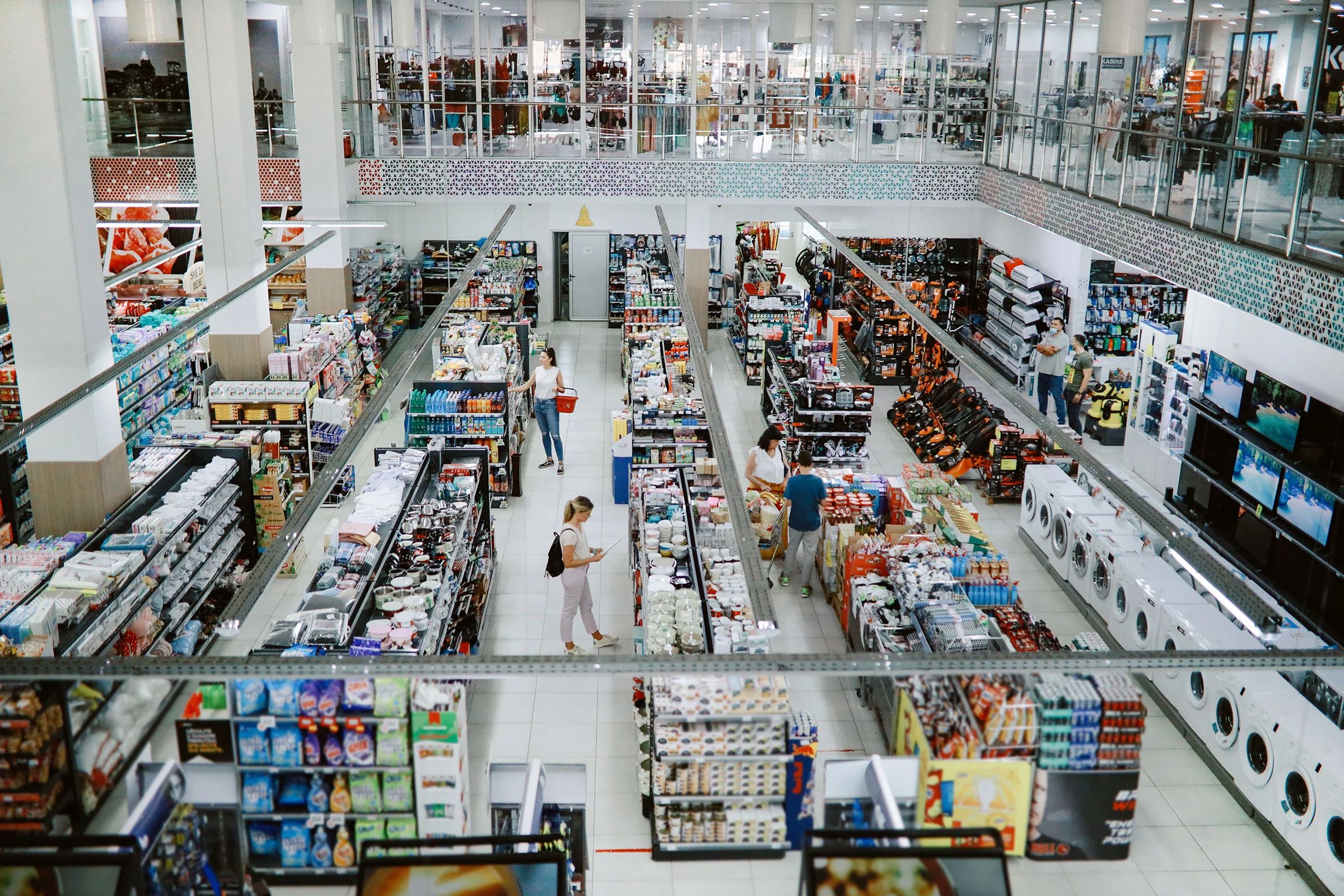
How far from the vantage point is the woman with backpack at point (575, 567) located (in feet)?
28.8

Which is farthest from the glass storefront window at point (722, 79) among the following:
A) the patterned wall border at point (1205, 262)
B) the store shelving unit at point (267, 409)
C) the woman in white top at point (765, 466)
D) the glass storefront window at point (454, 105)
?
the store shelving unit at point (267, 409)

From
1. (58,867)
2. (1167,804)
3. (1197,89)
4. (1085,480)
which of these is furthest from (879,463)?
(58,867)

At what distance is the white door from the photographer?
72.1 feet

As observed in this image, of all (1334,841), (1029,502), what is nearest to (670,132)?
(1029,502)

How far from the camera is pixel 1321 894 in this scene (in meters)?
6.55

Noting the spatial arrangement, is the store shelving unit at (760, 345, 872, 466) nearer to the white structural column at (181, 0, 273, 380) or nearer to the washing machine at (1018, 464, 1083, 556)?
the washing machine at (1018, 464, 1083, 556)

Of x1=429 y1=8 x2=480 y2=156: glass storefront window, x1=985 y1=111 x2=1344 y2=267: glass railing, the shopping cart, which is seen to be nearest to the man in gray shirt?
x1=985 y1=111 x2=1344 y2=267: glass railing

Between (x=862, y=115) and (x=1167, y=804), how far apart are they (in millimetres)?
13106

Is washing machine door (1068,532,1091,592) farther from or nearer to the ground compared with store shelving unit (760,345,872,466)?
nearer to the ground

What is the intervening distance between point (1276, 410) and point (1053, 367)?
14.6 feet

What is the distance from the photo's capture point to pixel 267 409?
1188cm

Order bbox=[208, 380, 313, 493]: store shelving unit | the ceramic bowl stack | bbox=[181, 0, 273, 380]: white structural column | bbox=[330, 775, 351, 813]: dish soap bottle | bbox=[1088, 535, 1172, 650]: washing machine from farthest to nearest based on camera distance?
bbox=[181, 0, 273, 380]: white structural column → bbox=[208, 380, 313, 493]: store shelving unit → bbox=[1088, 535, 1172, 650]: washing machine → the ceramic bowl stack → bbox=[330, 775, 351, 813]: dish soap bottle

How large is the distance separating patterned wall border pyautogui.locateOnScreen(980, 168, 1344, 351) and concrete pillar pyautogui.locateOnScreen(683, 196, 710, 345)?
16.7 feet

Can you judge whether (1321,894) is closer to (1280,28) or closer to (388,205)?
(1280,28)
